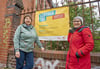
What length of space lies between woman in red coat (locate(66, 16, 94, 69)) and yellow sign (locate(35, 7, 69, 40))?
846 mm

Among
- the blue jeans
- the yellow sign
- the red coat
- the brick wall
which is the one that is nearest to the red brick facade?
the brick wall

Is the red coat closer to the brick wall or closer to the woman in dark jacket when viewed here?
the brick wall

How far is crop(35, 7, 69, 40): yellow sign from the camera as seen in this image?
2504mm

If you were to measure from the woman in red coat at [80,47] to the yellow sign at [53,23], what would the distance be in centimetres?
85

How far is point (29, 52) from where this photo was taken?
2166 millimetres

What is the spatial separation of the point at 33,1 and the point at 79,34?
26.2 ft

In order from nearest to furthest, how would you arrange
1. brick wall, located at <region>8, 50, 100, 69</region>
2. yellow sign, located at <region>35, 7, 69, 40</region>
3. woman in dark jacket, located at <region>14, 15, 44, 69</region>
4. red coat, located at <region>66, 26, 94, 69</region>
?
1. red coat, located at <region>66, 26, 94, 69</region>
2. woman in dark jacket, located at <region>14, 15, 44, 69</region>
3. brick wall, located at <region>8, 50, 100, 69</region>
4. yellow sign, located at <region>35, 7, 69, 40</region>

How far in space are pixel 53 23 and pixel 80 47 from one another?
131cm

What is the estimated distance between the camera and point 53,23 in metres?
2.64

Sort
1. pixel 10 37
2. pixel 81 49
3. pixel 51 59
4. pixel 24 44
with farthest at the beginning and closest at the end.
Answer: pixel 10 37 → pixel 51 59 → pixel 24 44 → pixel 81 49

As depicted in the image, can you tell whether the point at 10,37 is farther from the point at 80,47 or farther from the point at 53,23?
the point at 80,47

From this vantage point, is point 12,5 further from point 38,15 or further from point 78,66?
point 78,66

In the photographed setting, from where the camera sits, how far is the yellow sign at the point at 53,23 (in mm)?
2504

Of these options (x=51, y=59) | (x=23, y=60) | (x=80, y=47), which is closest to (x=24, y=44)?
(x=23, y=60)
